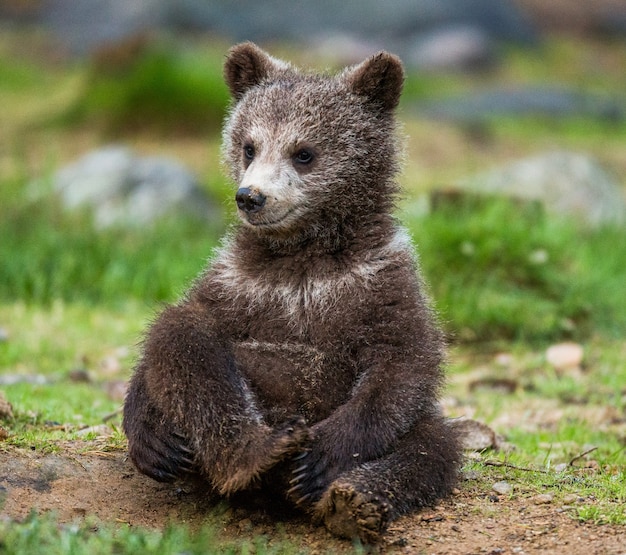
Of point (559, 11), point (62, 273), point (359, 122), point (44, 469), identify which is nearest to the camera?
point (44, 469)

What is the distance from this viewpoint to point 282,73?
6020 mm

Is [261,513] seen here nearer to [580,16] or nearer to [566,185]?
[566,185]

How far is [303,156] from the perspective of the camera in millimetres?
5570

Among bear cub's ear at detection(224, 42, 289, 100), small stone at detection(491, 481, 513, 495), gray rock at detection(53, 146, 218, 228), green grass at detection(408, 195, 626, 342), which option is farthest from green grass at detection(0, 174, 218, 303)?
small stone at detection(491, 481, 513, 495)

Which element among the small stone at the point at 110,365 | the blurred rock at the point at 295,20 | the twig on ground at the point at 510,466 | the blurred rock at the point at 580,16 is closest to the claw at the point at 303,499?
the twig on ground at the point at 510,466

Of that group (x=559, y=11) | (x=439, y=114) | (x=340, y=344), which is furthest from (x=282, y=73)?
(x=559, y=11)

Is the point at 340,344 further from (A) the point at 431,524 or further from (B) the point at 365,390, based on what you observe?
(A) the point at 431,524

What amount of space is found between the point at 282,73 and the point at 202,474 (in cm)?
230

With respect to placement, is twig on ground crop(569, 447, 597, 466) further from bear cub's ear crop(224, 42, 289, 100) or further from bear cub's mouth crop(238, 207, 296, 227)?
bear cub's ear crop(224, 42, 289, 100)

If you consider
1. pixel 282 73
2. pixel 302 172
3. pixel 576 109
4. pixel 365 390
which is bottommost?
pixel 576 109

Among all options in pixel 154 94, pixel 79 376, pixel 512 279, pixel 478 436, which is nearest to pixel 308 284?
pixel 478 436

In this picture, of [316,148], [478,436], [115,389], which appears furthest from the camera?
[115,389]

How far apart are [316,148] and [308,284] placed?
766mm

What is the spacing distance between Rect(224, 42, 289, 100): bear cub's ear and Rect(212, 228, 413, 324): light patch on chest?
1.24m
